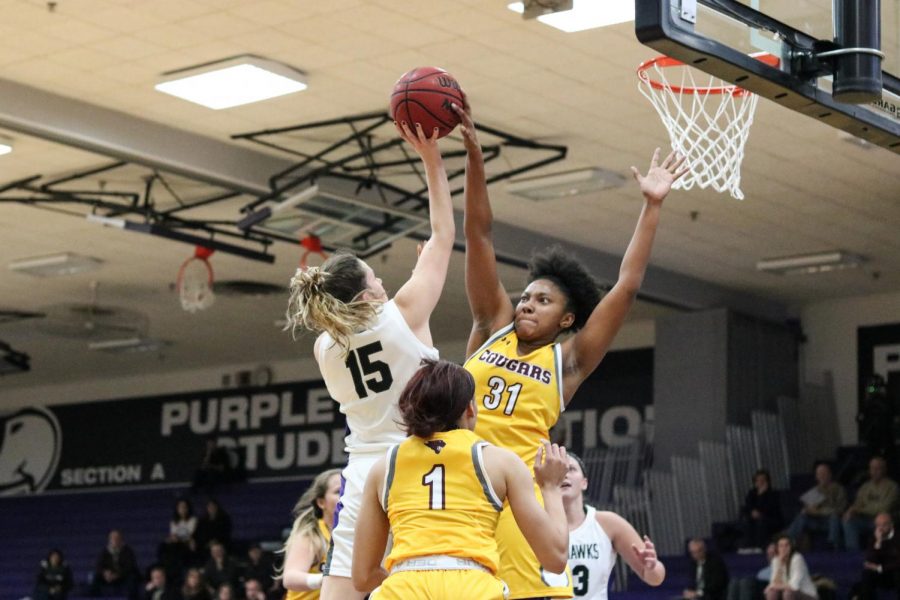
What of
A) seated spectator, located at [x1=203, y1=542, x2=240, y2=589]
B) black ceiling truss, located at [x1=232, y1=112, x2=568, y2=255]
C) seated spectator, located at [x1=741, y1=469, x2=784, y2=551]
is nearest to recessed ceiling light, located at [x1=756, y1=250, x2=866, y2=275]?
Result: seated spectator, located at [x1=741, y1=469, x2=784, y2=551]

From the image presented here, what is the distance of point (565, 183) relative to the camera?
1391 centimetres

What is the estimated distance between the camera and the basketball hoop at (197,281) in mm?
15484

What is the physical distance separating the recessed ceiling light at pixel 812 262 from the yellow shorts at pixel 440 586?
532 inches

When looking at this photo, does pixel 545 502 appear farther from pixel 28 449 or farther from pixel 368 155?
pixel 28 449

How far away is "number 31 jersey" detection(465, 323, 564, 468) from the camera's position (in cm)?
521

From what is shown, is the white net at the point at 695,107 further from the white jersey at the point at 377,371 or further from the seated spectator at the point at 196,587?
the seated spectator at the point at 196,587

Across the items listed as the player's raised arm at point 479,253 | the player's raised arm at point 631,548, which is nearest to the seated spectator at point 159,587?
the player's raised arm at point 631,548

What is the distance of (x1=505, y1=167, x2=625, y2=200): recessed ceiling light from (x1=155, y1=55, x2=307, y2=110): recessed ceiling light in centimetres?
297

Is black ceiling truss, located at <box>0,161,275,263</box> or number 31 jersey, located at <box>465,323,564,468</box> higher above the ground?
black ceiling truss, located at <box>0,161,275,263</box>

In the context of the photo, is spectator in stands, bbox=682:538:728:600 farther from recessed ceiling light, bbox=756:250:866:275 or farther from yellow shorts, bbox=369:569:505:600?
yellow shorts, bbox=369:569:505:600

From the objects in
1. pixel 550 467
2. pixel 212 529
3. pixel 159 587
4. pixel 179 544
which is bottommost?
pixel 159 587

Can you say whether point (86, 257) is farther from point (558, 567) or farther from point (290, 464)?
point (558, 567)

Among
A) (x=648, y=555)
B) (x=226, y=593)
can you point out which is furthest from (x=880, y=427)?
(x=648, y=555)

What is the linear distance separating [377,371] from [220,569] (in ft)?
46.9
